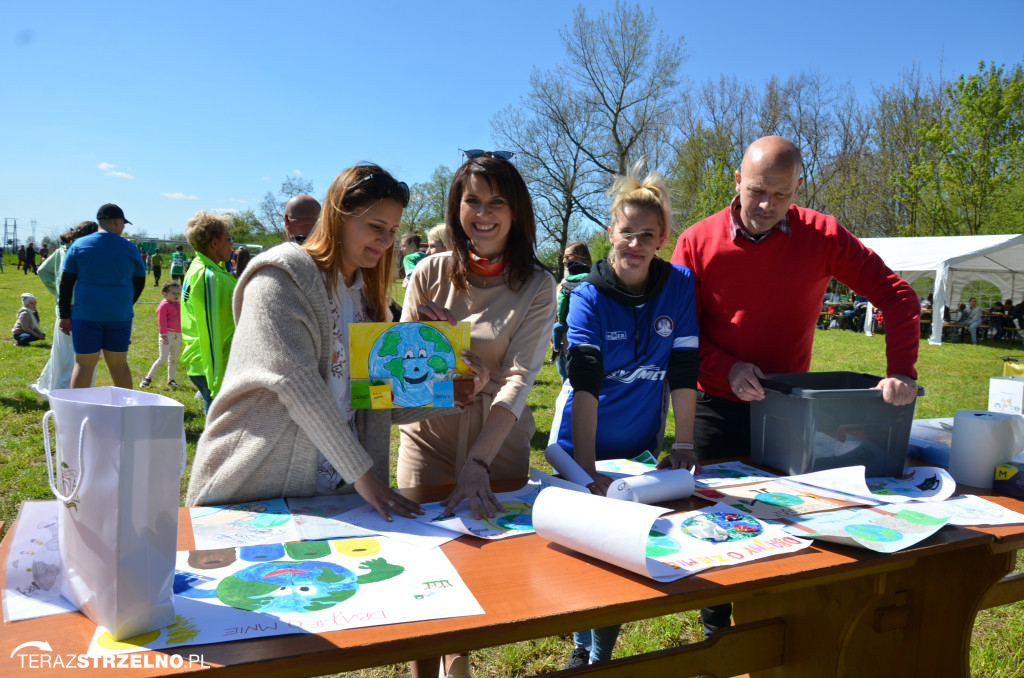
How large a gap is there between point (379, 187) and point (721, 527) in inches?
44.1

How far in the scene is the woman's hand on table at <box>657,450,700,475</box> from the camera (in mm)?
1936

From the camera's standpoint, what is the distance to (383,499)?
4.99 feet

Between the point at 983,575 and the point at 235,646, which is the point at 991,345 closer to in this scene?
the point at 983,575

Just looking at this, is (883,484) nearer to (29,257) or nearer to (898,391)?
(898,391)

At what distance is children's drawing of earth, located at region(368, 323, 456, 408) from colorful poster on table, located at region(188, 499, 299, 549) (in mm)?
370

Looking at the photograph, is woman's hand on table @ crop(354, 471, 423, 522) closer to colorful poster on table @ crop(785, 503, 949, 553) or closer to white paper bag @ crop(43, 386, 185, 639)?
white paper bag @ crop(43, 386, 185, 639)

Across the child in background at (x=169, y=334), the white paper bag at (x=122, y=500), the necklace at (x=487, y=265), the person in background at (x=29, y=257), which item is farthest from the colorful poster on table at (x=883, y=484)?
the person in background at (x=29, y=257)

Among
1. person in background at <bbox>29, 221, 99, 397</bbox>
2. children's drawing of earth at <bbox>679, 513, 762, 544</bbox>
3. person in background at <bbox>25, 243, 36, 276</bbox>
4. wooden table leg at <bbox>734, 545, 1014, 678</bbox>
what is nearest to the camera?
children's drawing of earth at <bbox>679, 513, 762, 544</bbox>

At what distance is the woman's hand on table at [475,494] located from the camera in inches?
61.9

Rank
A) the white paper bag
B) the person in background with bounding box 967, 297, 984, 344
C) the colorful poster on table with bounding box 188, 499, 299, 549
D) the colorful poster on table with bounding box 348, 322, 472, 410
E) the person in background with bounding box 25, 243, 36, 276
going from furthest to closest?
the person in background with bounding box 25, 243, 36, 276 < the person in background with bounding box 967, 297, 984, 344 < the colorful poster on table with bounding box 348, 322, 472, 410 < the colorful poster on table with bounding box 188, 499, 299, 549 < the white paper bag

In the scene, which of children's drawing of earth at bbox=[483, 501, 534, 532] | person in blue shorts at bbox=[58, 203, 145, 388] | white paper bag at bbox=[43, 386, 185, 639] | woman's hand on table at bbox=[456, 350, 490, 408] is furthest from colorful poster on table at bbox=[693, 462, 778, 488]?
person in blue shorts at bbox=[58, 203, 145, 388]

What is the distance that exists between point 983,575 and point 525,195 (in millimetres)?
1545

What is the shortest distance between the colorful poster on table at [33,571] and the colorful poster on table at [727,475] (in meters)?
1.47

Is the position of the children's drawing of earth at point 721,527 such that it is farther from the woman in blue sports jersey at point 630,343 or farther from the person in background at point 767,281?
the person in background at point 767,281
